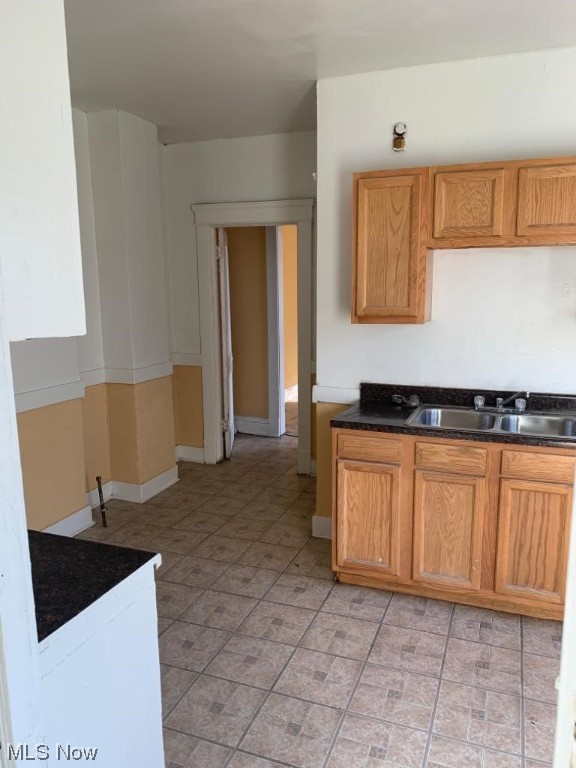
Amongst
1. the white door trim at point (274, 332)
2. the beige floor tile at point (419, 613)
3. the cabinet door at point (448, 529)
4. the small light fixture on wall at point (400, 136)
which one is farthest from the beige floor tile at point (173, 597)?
the white door trim at point (274, 332)

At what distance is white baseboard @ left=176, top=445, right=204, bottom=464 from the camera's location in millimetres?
4980

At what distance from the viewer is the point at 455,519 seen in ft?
8.79

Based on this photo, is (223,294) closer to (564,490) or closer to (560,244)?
(560,244)

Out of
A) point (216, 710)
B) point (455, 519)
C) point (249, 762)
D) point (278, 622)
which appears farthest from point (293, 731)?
point (455, 519)

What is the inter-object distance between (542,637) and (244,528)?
1816 millimetres

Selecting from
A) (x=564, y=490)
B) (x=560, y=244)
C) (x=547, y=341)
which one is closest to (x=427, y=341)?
(x=547, y=341)

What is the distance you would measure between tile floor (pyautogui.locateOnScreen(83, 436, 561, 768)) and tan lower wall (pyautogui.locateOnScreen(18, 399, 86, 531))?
1.21 ft

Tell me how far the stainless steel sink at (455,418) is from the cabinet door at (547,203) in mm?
914

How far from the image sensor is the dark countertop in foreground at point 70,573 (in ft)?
4.16

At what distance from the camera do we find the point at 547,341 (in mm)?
2934

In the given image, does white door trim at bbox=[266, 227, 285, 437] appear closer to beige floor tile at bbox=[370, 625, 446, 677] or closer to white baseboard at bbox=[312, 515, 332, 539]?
white baseboard at bbox=[312, 515, 332, 539]

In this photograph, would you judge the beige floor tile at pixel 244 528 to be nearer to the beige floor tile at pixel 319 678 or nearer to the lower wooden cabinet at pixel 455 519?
the lower wooden cabinet at pixel 455 519

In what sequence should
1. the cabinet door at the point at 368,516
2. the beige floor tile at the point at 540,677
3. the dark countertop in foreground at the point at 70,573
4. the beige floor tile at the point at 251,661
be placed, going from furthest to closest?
the cabinet door at the point at 368,516
the beige floor tile at the point at 251,661
the beige floor tile at the point at 540,677
the dark countertop in foreground at the point at 70,573

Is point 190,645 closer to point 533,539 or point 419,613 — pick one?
point 419,613
